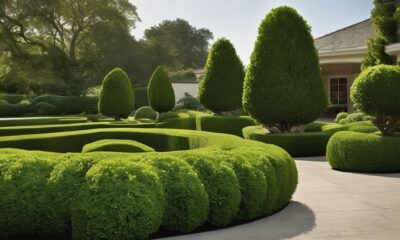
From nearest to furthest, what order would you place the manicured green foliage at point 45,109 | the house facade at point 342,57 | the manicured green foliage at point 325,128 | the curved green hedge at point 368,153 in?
the curved green hedge at point 368,153, the manicured green foliage at point 325,128, the house facade at point 342,57, the manicured green foliage at point 45,109

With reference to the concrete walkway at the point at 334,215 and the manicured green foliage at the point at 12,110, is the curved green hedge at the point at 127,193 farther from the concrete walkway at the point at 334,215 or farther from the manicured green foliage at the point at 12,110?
the manicured green foliage at the point at 12,110

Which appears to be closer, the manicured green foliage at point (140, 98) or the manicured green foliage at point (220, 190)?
the manicured green foliage at point (220, 190)

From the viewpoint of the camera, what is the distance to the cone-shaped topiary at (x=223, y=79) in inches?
741

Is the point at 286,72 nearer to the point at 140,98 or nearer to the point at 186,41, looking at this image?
the point at 140,98

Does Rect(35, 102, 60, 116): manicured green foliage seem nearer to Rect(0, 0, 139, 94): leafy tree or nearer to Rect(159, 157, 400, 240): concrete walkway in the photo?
Rect(0, 0, 139, 94): leafy tree

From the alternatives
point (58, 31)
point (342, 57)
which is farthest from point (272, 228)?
point (58, 31)

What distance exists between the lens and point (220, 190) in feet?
17.9

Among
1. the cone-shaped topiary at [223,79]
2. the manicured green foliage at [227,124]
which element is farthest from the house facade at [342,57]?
the manicured green foliage at [227,124]

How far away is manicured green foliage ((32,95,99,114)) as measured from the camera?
3750 cm

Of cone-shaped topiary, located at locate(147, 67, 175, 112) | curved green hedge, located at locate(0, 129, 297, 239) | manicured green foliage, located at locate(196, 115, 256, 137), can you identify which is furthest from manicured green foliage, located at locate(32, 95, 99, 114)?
curved green hedge, located at locate(0, 129, 297, 239)

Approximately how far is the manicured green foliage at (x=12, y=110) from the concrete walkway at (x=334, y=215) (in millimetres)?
32079

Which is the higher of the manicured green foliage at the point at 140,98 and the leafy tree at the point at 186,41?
the leafy tree at the point at 186,41

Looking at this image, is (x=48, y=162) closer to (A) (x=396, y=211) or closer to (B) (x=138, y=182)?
(B) (x=138, y=182)

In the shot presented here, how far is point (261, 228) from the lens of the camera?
17.6ft
